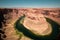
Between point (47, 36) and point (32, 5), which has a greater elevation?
point (32, 5)

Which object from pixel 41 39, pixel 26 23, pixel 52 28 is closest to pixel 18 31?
pixel 26 23

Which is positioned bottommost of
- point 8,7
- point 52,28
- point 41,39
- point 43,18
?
point 41,39

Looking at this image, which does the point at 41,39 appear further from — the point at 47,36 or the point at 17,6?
the point at 17,6

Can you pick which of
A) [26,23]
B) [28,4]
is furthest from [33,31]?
[28,4]

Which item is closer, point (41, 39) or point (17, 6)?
point (41, 39)

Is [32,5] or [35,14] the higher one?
Answer: [32,5]

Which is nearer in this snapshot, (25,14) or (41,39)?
(41,39)

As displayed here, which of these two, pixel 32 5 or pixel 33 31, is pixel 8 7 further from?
pixel 33 31

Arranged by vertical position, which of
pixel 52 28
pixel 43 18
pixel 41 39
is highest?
pixel 43 18

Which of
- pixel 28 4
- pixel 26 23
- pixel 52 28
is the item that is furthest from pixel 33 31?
pixel 28 4
